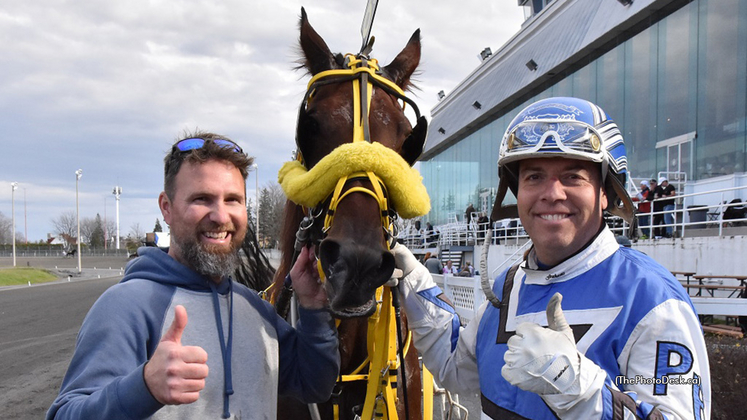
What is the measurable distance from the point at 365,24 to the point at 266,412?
2.11m

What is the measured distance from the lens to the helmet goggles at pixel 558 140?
169cm

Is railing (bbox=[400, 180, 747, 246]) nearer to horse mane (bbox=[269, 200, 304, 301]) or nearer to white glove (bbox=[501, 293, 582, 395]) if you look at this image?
horse mane (bbox=[269, 200, 304, 301])

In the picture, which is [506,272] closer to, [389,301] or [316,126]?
[389,301]

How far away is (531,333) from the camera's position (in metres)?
1.33

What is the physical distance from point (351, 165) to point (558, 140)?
0.81 metres

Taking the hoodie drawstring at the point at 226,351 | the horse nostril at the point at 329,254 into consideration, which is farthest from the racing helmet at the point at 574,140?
the hoodie drawstring at the point at 226,351

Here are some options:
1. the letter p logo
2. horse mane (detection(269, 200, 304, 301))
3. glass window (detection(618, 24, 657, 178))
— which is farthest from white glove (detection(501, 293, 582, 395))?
glass window (detection(618, 24, 657, 178))

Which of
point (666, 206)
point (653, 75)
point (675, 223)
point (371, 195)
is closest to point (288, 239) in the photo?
point (371, 195)

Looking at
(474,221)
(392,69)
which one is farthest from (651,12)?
(392,69)

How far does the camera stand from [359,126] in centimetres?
232

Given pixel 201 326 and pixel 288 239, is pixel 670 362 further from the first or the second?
pixel 288 239

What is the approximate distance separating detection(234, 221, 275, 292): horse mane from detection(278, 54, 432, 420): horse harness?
1350mm

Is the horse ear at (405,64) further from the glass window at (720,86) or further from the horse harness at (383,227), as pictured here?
the glass window at (720,86)

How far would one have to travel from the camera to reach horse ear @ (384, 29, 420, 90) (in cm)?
299
